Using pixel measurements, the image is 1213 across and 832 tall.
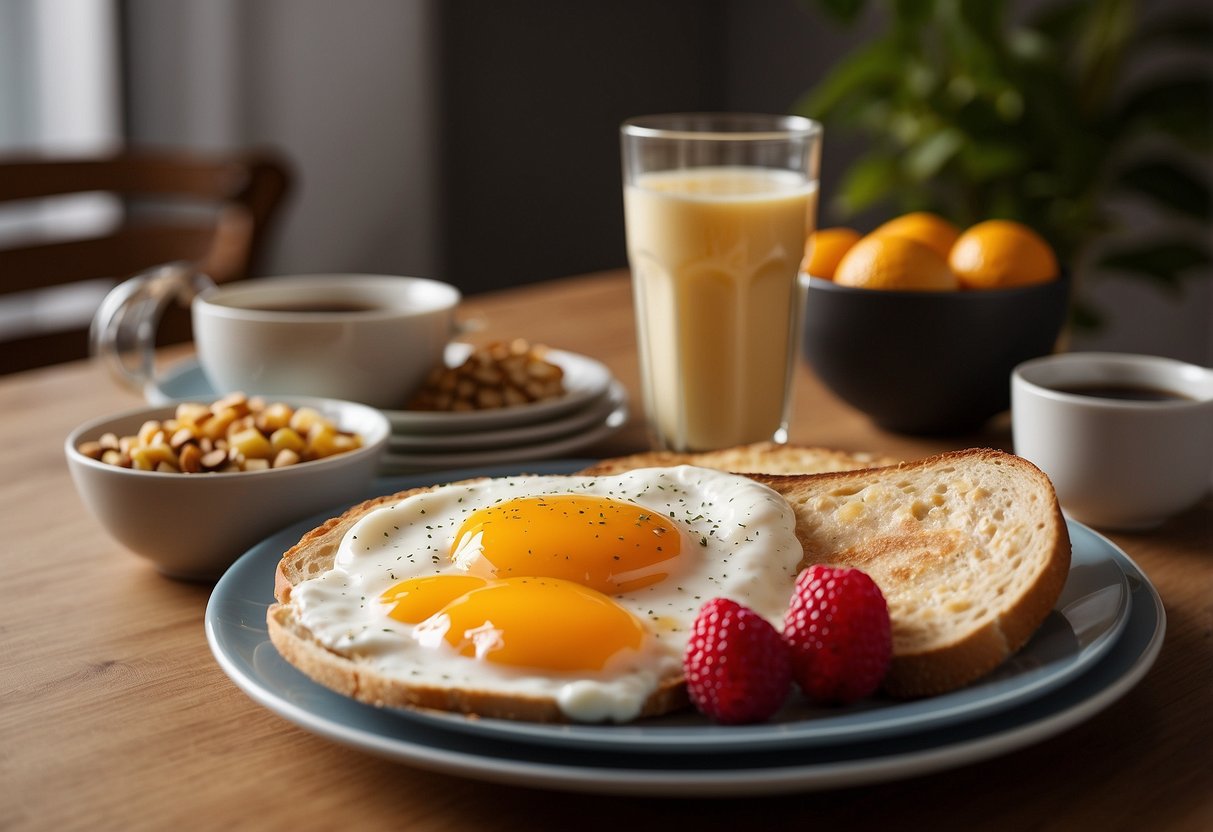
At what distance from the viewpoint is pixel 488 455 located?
137 cm

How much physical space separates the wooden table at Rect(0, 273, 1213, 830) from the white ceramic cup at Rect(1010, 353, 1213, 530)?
0.08m

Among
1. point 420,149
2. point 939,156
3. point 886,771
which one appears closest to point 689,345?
point 886,771

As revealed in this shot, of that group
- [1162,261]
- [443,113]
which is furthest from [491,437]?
[443,113]

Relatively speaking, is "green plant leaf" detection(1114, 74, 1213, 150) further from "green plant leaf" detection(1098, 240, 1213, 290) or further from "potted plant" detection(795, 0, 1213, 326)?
"green plant leaf" detection(1098, 240, 1213, 290)

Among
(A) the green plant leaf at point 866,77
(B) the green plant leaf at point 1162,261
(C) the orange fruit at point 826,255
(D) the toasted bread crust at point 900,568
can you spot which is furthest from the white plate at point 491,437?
(B) the green plant leaf at point 1162,261

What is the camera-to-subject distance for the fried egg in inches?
31.1

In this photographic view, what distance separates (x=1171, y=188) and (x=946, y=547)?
271 cm

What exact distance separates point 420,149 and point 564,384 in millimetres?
2777

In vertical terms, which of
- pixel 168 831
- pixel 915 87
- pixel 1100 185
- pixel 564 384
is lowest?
pixel 168 831

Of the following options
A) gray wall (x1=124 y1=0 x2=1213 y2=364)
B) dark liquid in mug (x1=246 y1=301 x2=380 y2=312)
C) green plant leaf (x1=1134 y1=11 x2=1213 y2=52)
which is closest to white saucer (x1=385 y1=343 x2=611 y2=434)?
dark liquid in mug (x1=246 y1=301 x2=380 y2=312)

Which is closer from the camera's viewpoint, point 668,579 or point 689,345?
point 668,579

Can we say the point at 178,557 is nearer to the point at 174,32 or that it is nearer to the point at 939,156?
the point at 939,156

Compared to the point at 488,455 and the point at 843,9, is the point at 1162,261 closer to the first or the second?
the point at 843,9

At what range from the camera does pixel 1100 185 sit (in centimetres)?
327
